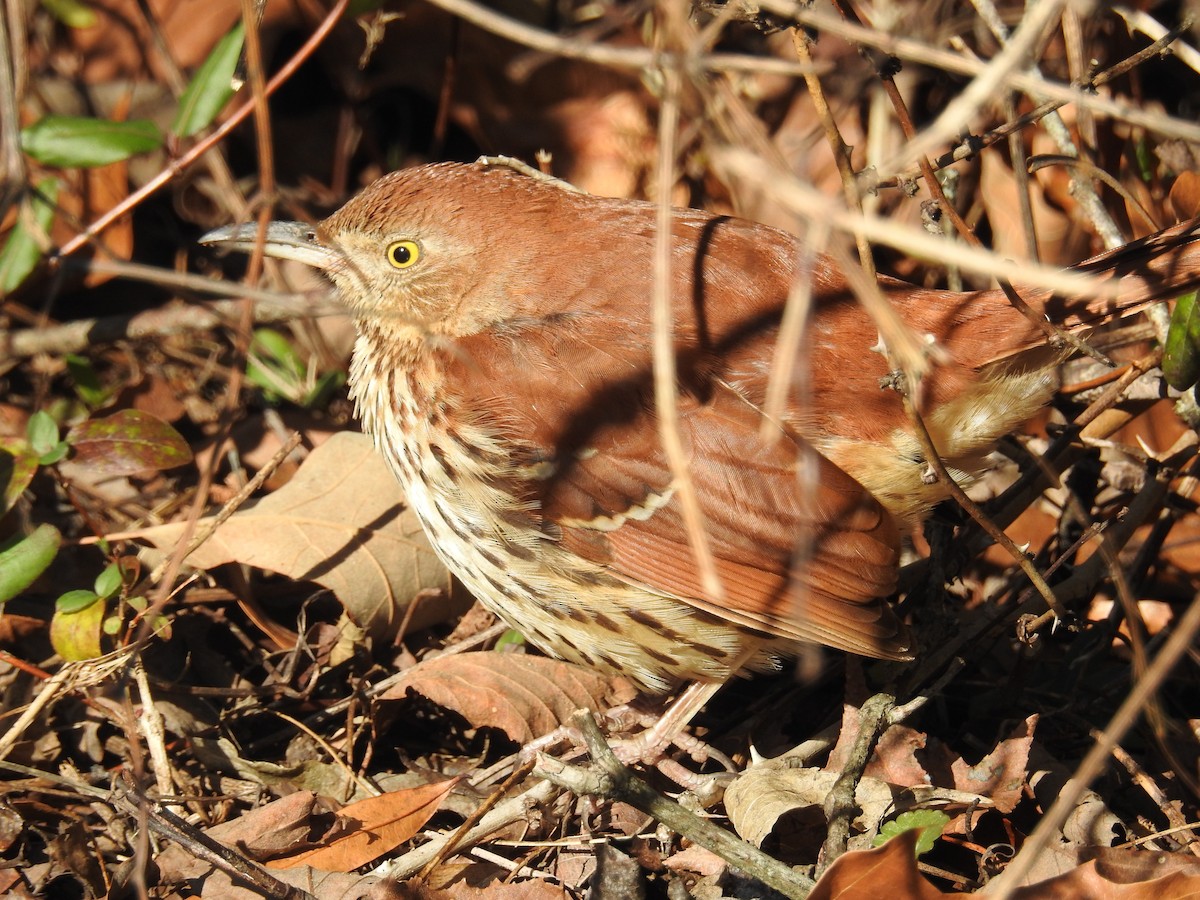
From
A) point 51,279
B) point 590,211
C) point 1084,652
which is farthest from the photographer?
point 51,279

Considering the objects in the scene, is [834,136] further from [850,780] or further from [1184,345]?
[850,780]

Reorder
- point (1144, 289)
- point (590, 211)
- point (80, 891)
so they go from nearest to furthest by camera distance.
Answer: point (1144, 289), point (80, 891), point (590, 211)

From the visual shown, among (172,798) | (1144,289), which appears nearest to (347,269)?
(172,798)

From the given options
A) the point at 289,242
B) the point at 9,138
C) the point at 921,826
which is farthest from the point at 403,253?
the point at 921,826

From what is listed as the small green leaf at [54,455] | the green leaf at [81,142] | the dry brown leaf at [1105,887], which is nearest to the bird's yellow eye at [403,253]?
the green leaf at [81,142]

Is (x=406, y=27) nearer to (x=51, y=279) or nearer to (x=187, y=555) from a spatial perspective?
(x=51, y=279)

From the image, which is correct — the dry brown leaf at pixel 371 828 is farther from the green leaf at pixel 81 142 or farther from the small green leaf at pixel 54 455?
the green leaf at pixel 81 142
